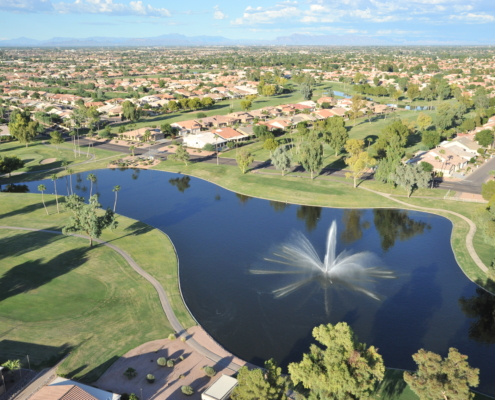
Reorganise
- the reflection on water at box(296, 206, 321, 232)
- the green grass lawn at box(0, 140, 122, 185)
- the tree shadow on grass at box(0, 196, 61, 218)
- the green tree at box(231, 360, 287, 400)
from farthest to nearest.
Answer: the green grass lawn at box(0, 140, 122, 185)
the tree shadow on grass at box(0, 196, 61, 218)
the reflection on water at box(296, 206, 321, 232)
the green tree at box(231, 360, 287, 400)

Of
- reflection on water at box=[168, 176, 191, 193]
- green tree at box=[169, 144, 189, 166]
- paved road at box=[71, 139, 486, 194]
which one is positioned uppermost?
green tree at box=[169, 144, 189, 166]

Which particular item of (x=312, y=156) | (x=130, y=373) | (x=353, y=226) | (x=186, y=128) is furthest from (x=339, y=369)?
(x=186, y=128)

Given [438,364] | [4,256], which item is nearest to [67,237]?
[4,256]

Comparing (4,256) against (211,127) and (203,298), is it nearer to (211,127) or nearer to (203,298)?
(203,298)

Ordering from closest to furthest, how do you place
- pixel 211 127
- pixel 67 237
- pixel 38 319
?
1. pixel 38 319
2. pixel 67 237
3. pixel 211 127

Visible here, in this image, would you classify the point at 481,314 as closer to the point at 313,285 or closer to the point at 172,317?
the point at 313,285

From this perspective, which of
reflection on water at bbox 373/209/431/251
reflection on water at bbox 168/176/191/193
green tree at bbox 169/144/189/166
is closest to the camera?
reflection on water at bbox 373/209/431/251

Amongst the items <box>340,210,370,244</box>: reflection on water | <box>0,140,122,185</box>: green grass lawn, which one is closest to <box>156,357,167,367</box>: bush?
<box>340,210,370,244</box>: reflection on water

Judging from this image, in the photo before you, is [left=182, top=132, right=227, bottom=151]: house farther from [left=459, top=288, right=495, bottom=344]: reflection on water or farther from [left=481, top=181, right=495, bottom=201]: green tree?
[left=459, top=288, right=495, bottom=344]: reflection on water
